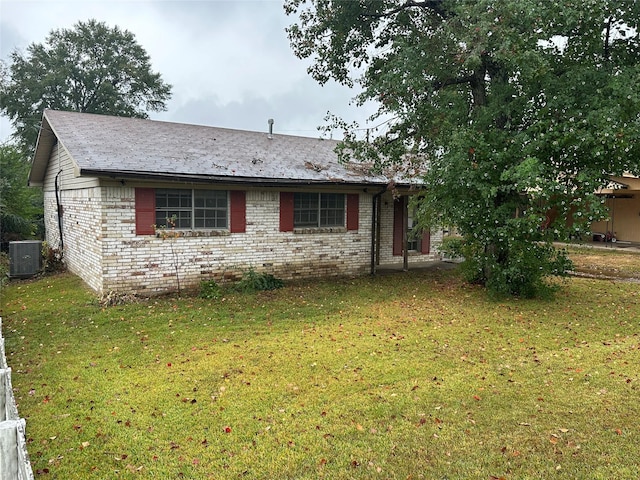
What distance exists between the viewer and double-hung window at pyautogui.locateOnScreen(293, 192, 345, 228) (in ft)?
39.6

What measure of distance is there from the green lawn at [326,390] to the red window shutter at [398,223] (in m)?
6.00

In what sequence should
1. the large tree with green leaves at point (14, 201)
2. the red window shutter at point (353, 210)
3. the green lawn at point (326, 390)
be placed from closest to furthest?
the green lawn at point (326, 390)
the red window shutter at point (353, 210)
the large tree with green leaves at point (14, 201)

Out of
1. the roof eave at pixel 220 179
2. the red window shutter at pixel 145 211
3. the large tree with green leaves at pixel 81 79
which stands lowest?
the red window shutter at pixel 145 211

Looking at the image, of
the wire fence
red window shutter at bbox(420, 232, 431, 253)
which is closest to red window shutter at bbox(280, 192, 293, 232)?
red window shutter at bbox(420, 232, 431, 253)

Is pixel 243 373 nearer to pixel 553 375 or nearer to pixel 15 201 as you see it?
pixel 553 375

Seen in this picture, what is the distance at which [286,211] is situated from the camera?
38.4ft

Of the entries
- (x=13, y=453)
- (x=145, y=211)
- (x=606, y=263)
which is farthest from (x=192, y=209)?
(x=606, y=263)

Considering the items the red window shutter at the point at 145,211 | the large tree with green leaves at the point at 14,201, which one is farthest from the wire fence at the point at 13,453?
the large tree with green leaves at the point at 14,201

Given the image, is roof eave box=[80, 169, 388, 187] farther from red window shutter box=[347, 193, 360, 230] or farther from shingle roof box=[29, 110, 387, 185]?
red window shutter box=[347, 193, 360, 230]

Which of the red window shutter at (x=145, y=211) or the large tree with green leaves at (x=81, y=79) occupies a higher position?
the large tree with green leaves at (x=81, y=79)

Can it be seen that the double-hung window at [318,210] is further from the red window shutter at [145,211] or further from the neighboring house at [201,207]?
the red window shutter at [145,211]

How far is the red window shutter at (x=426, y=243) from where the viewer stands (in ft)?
51.8

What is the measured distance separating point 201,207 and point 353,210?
463 centimetres

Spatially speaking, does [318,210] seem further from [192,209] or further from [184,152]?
[184,152]
